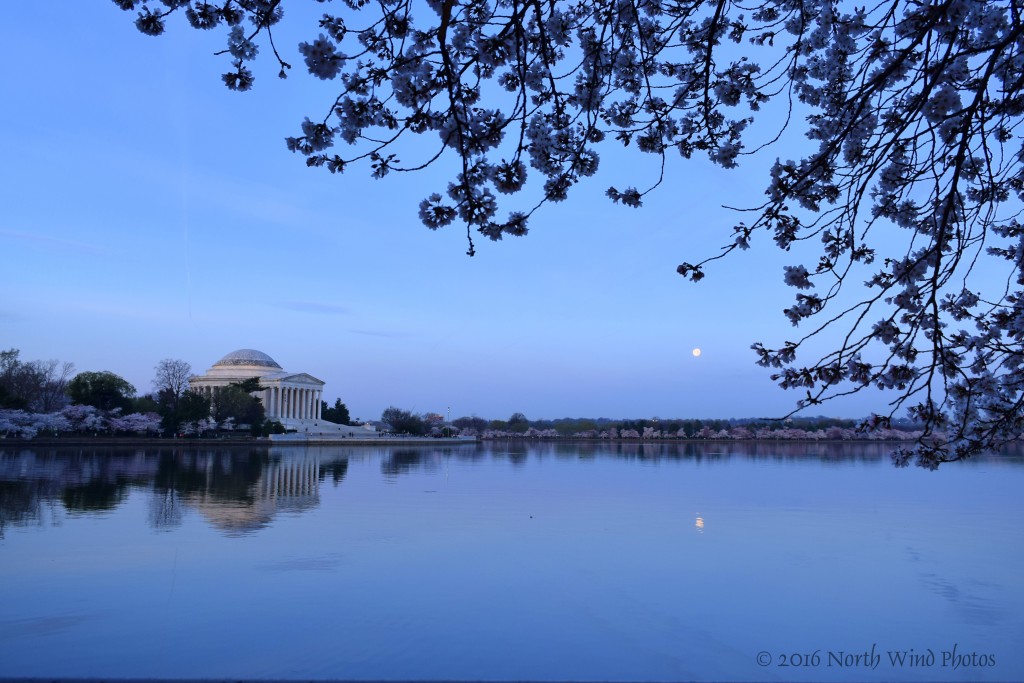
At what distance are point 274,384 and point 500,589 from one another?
83.5 m

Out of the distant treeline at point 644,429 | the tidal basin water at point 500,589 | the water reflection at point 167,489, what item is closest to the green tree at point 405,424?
the distant treeline at point 644,429

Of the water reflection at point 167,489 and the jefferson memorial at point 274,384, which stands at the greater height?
the jefferson memorial at point 274,384

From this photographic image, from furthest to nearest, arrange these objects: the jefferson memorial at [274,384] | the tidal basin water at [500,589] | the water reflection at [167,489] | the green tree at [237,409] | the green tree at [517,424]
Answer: the green tree at [517,424] < the jefferson memorial at [274,384] < the green tree at [237,409] < the water reflection at [167,489] < the tidal basin water at [500,589]

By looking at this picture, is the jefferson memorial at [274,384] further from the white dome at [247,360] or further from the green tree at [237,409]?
the green tree at [237,409]

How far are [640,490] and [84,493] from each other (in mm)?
15553

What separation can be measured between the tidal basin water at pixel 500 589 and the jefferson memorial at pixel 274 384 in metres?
70.0

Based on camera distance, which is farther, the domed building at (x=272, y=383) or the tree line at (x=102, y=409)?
the domed building at (x=272, y=383)

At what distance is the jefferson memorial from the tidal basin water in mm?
70046

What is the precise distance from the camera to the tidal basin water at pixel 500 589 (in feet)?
22.4

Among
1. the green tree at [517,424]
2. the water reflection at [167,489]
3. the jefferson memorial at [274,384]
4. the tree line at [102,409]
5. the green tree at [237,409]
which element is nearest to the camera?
the water reflection at [167,489]

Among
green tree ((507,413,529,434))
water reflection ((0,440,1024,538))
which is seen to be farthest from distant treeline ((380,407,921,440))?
water reflection ((0,440,1024,538))

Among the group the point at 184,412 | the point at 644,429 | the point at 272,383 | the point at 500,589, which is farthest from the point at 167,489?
the point at 644,429

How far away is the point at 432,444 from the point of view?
80125mm

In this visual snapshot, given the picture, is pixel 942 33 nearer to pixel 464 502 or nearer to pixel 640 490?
pixel 464 502
